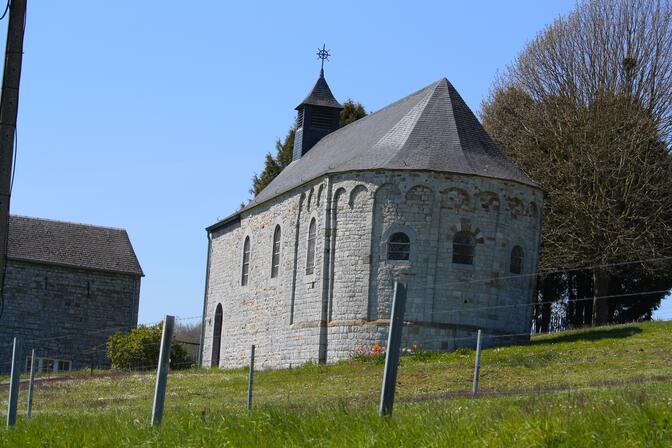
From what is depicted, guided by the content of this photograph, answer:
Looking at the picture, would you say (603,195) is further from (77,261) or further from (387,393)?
(387,393)

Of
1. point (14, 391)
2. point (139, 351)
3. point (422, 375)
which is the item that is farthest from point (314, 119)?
point (14, 391)

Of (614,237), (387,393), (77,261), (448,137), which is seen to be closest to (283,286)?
(448,137)

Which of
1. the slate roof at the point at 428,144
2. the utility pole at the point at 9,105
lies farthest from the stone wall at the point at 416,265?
the utility pole at the point at 9,105

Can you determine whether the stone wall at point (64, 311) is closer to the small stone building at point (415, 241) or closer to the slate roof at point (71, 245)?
the slate roof at point (71, 245)

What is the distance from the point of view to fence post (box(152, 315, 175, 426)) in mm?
12195

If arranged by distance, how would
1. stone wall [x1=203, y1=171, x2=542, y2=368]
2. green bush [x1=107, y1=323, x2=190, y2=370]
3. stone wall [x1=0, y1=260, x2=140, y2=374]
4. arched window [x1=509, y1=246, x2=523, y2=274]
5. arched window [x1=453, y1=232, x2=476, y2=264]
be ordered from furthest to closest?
stone wall [x1=0, y1=260, x2=140, y2=374] < green bush [x1=107, y1=323, x2=190, y2=370] < arched window [x1=509, y1=246, x2=523, y2=274] < arched window [x1=453, y1=232, x2=476, y2=264] < stone wall [x1=203, y1=171, x2=542, y2=368]

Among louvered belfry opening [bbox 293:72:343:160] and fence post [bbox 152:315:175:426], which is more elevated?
louvered belfry opening [bbox 293:72:343:160]

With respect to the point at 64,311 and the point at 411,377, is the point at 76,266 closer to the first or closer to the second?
the point at 64,311

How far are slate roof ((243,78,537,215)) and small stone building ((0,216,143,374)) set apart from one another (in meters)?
16.0

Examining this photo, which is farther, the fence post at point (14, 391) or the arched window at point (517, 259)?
the arched window at point (517, 259)

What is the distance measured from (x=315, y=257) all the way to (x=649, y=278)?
45.5ft

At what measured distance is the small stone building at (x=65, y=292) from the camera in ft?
160

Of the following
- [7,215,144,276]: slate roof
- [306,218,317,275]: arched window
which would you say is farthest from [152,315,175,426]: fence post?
[7,215,144,276]: slate roof

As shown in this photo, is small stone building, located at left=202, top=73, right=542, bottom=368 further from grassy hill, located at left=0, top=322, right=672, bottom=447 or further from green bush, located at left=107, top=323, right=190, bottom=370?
grassy hill, located at left=0, top=322, right=672, bottom=447
